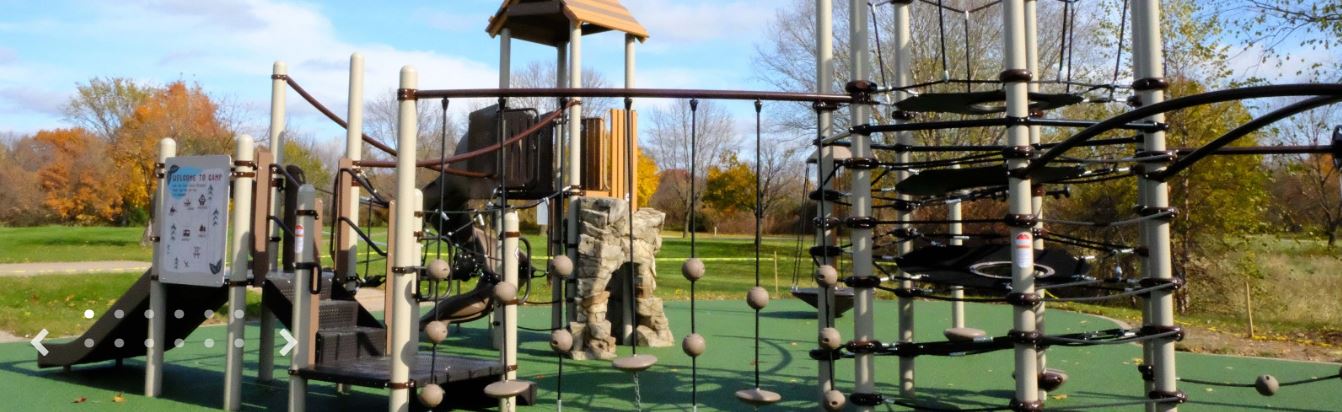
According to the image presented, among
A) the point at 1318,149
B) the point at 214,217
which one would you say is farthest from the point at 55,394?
the point at 1318,149

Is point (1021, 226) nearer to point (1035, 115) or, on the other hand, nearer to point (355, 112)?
point (1035, 115)

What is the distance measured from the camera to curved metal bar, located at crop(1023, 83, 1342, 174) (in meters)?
2.88

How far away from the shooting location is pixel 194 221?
6.66 metres

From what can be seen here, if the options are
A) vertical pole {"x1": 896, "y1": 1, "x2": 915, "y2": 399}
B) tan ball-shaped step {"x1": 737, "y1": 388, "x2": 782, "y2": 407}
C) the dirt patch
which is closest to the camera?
tan ball-shaped step {"x1": 737, "y1": 388, "x2": 782, "y2": 407}

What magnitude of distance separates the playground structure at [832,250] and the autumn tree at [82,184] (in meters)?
38.8

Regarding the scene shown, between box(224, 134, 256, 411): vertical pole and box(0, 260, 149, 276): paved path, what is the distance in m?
12.3

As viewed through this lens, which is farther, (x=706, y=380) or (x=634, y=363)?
(x=706, y=380)

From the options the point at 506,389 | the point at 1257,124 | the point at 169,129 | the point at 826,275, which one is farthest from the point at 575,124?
the point at 169,129

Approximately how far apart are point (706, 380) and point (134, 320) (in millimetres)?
4330

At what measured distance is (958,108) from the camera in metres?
5.46

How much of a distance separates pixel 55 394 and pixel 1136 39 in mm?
7213

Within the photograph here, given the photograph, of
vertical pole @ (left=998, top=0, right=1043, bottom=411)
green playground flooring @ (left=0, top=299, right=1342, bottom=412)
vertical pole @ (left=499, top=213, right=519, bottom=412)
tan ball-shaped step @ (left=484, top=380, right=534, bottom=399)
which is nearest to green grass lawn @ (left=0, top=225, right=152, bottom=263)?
green playground flooring @ (left=0, top=299, right=1342, bottom=412)

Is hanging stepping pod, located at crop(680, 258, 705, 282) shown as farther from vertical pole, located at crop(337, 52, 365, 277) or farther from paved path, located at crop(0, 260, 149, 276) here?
paved path, located at crop(0, 260, 149, 276)

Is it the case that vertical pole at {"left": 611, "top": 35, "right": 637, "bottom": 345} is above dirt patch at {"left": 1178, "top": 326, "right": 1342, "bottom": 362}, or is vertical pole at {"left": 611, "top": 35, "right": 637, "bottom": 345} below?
above
